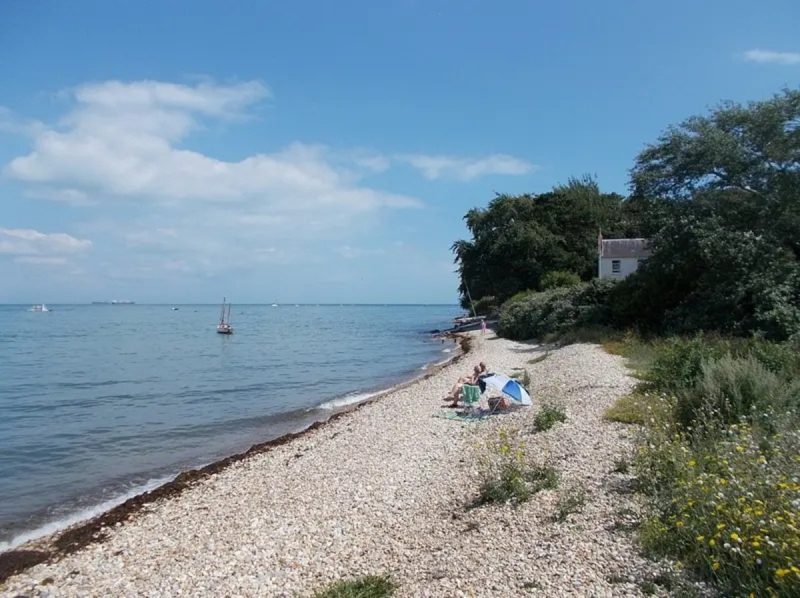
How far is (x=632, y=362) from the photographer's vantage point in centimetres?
1647

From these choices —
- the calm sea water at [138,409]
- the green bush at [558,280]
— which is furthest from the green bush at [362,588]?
the green bush at [558,280]

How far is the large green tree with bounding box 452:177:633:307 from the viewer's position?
50.6 metres

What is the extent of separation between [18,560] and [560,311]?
2655cm

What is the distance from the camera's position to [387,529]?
23.0ft

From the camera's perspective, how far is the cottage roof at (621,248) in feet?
141

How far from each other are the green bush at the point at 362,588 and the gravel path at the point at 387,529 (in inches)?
6.0

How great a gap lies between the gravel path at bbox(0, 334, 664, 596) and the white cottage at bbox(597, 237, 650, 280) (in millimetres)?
33387

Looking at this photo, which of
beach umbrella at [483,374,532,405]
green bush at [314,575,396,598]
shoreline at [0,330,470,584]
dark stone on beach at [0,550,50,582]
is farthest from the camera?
beach umbrella at [483,374,532,405]

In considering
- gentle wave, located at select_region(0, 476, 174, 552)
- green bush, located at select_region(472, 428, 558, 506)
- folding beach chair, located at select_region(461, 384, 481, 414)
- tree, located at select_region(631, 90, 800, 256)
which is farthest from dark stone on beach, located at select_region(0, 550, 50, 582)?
tree, located at select_region(631, 90, 800, 256)

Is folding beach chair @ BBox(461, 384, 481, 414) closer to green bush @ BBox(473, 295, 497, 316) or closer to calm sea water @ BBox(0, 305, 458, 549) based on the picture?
calm sea water @ BBox(0, 305, 458, 549)

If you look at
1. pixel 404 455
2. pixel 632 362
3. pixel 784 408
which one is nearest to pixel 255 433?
pixel 404 455

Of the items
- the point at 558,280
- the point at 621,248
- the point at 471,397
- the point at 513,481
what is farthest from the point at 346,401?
the point at 621,248

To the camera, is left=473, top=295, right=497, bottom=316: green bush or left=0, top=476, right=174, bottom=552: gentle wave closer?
left=0, top=476, right=174, bottom=552: gentle wave

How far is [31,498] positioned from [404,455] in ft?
24.7
